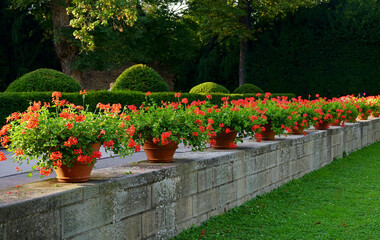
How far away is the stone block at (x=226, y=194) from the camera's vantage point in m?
4.80

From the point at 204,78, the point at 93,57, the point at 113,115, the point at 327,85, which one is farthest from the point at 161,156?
the point at 204,78

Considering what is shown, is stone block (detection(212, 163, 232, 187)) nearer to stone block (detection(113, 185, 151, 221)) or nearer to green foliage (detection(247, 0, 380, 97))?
stone block (detection(113, 185, 151, 221))

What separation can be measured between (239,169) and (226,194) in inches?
15.5

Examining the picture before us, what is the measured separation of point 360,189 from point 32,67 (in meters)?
21.1

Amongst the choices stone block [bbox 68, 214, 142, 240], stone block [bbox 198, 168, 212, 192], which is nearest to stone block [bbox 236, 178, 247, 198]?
stone block [bbox 198, 168, 212, 192]

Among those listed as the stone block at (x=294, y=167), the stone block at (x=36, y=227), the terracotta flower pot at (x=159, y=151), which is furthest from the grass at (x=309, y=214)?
the stone block at (x=36, y=227)

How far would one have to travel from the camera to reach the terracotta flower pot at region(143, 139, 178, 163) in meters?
4.29

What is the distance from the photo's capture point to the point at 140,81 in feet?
46.3

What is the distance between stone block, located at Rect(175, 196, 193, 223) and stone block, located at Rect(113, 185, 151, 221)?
47 centimetres

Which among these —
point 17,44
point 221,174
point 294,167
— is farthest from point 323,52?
point 221,174

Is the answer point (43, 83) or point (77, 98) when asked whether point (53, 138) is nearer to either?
point (77, 98)

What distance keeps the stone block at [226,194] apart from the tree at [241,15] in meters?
18.6

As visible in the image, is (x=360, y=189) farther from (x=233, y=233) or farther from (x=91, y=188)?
(x=91, y=188)

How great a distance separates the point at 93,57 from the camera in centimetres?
2159
